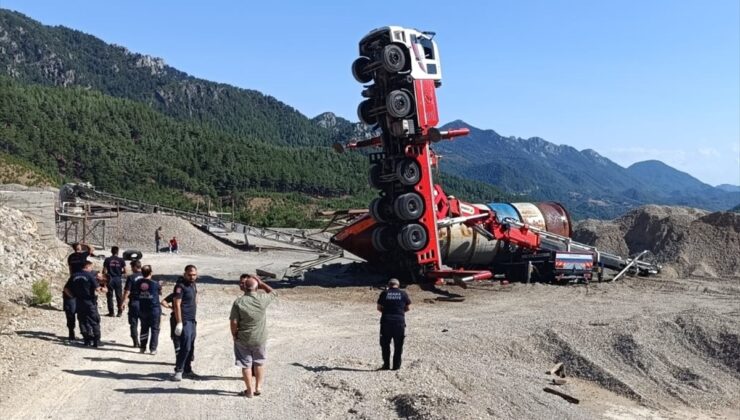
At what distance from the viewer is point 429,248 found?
2414 centimetres

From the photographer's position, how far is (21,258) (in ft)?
65.0

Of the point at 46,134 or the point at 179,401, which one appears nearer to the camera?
the point at 179,401

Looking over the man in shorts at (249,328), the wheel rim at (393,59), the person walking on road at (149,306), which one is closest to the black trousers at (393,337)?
the man in shorts at (249,328)

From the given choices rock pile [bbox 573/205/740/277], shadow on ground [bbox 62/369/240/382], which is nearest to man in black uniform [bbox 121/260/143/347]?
shadow on ground [bbox 62/369/240/382]

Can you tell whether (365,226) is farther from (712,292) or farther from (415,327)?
(712,292)

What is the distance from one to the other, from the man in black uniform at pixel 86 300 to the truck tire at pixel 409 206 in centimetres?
1221

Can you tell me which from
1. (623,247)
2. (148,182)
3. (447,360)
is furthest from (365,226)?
(148,182)

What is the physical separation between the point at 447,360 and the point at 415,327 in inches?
149

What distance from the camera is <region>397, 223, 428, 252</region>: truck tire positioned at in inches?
931

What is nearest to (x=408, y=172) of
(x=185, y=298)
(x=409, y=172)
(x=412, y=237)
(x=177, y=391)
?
(x=409, y=172)

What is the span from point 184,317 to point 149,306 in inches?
80.6

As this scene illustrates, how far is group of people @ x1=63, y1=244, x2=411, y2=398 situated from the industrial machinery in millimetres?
11411

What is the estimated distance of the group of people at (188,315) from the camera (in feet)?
33.8

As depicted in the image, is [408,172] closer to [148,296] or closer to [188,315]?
[148,296]
